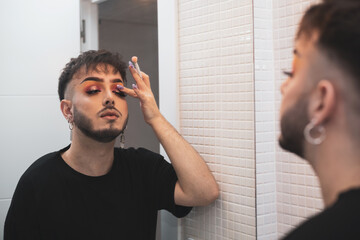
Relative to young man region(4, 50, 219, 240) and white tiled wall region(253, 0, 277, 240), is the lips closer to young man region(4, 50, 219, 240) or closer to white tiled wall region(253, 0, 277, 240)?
young man region(4, 50, 219, 240)

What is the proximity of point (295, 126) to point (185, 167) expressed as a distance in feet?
2.08

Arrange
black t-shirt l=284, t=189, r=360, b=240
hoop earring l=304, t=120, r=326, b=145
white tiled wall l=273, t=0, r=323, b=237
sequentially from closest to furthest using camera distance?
black t-shirt l=284, t=189, r=360, b=240 → hoop earring l=304, t=120, r=326, b=145 → white tiled wall l=273, t=0, r=323, b=237

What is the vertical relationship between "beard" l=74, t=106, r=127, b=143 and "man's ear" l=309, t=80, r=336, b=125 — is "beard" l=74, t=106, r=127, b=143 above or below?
below

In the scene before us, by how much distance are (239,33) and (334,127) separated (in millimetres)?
548

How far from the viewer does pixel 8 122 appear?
1372mm

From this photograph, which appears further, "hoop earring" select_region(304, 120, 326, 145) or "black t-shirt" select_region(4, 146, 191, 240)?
"black t-shirt" select_region(4, 146, 191, 240)

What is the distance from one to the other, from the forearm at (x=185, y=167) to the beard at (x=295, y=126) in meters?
0.54

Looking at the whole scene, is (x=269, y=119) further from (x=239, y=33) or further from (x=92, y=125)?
(x=92, y=125)

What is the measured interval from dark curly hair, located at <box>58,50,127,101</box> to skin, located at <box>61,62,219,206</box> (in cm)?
3

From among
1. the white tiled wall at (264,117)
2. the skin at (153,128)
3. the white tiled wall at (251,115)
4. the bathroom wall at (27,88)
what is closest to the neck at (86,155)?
the skin at (153,128)

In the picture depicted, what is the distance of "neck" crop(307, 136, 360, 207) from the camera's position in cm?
58

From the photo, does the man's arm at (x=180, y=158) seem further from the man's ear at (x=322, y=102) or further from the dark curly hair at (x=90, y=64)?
the man's ear at (x=322, y=102)

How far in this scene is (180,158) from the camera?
1.26m

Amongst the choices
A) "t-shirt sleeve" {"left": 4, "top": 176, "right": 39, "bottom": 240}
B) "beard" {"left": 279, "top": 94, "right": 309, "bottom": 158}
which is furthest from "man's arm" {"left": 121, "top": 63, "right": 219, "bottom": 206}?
"beard" {"left": 279, "top": 94, "right": 309, "bottom": 158}
